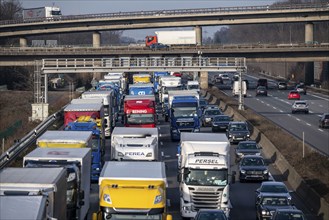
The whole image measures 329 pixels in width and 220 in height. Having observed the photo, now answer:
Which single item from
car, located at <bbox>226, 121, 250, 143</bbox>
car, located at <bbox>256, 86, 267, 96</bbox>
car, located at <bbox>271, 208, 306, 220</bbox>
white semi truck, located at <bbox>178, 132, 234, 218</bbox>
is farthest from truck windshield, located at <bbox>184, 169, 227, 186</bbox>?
car, located at <bbox>256, 86, 267, 96</bbox>

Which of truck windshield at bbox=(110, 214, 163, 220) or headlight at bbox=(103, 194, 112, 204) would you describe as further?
headlight at bbox=(103, 194, 112, 204)

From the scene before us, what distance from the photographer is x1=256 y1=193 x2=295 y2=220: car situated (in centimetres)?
2853

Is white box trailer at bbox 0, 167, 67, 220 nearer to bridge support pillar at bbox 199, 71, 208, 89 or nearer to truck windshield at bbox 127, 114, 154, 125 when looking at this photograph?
truck windshield at bbox 127, 114, 154, 125

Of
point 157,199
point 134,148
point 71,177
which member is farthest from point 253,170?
point 157,199

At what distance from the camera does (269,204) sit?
1159 inches

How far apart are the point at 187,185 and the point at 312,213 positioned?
586cm

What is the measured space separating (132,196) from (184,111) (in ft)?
97.7

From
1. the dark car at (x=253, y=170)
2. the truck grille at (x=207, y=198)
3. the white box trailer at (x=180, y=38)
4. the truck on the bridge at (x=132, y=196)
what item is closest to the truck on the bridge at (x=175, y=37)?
the white box trailer at (x=180, y=38)

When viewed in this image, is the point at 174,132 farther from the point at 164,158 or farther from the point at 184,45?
the point at 184,45

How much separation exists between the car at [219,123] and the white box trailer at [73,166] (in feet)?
95.3

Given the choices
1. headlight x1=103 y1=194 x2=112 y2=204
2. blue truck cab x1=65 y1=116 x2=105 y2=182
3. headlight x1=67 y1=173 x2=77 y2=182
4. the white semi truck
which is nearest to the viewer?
headlight x1=103 y1=194 x2=112 y2=204

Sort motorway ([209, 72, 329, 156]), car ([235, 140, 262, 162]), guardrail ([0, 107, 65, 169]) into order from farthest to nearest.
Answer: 1. motorway ([209, 72, 329, 156])
2. car ([235, 140, 262, 162])
3. guardrail ([0, 107, 65, 169])

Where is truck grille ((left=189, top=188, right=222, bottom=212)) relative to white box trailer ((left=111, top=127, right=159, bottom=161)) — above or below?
below

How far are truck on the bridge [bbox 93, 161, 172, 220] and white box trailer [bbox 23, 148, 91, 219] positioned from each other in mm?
1497
